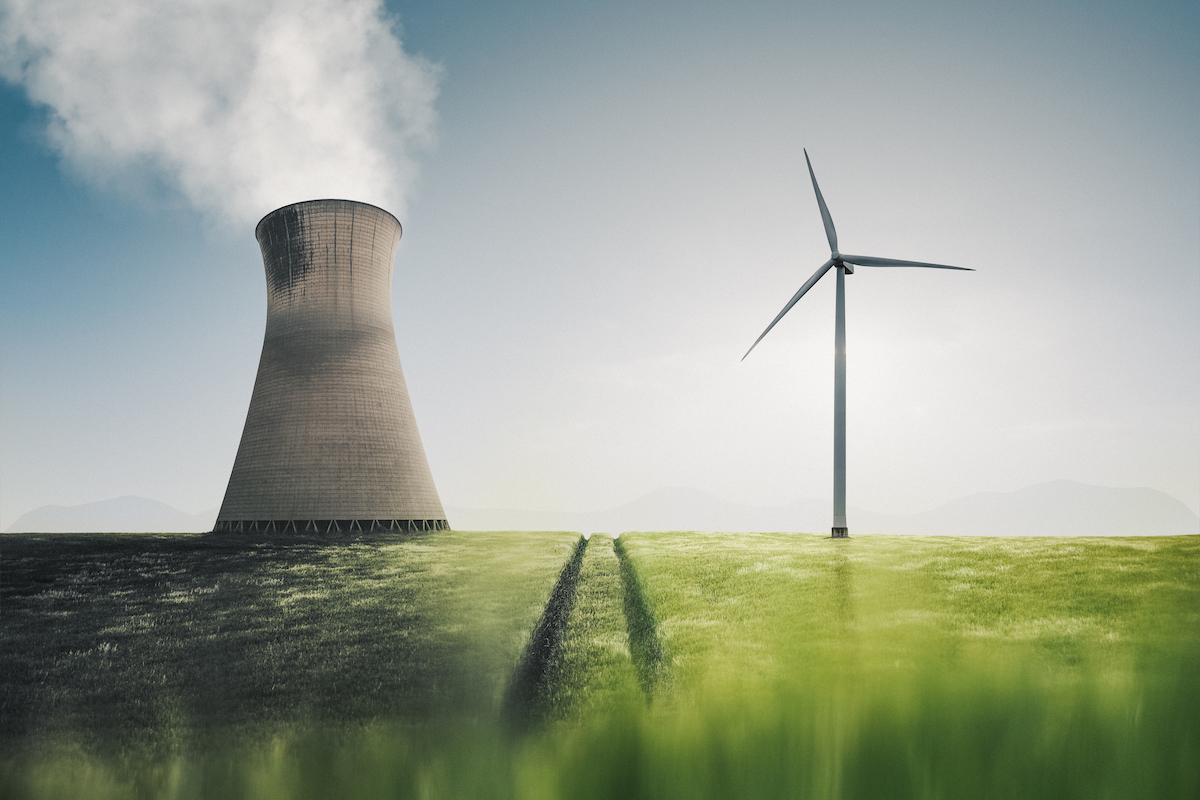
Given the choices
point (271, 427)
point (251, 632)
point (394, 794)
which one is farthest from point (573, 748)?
point (271, 427)

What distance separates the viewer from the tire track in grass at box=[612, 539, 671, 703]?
16.6ft

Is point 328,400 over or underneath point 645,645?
over

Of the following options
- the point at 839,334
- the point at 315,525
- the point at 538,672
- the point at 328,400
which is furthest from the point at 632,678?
the point at 328,400

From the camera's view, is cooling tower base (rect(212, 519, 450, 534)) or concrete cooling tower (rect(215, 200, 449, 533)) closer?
cooling tower base (rect(212, 519, 450, 534))

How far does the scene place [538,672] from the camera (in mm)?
5898

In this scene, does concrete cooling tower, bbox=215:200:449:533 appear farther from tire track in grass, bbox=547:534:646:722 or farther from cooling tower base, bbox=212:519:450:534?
tire track in grass, bbox=547:534:646:722

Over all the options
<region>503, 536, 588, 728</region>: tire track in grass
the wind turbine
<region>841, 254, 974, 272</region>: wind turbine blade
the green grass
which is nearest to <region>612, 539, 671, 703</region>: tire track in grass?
<region>503, 536, 588, 728</region>: tire track in grass

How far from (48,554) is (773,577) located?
18.2 m

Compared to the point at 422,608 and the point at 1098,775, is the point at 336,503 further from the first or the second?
the point at 1098,775

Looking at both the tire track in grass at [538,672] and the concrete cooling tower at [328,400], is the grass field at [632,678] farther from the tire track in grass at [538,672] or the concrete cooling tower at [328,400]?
the concrete cooling tower at [328,400]

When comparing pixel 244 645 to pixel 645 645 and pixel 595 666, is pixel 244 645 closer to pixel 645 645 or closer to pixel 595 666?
pixel 595 666

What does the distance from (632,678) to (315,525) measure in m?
22.6

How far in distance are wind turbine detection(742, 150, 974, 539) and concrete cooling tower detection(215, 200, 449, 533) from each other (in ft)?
49.3

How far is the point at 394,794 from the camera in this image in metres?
1.73
